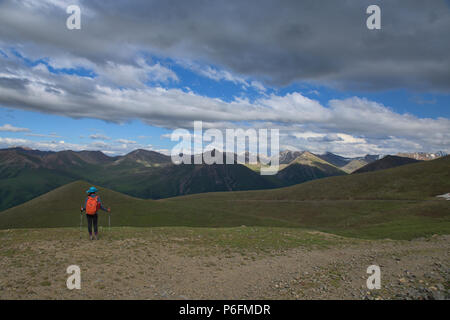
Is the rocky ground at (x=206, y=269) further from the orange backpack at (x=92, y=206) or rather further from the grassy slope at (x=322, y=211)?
the grassy slope at (x=322, y=211)

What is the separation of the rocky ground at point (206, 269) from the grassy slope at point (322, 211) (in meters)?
27.7

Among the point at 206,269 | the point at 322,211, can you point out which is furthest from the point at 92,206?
the point at 322,211

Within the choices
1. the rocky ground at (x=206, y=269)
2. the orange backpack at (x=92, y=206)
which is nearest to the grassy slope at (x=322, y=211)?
the rocky ground at (x=206, y=269)

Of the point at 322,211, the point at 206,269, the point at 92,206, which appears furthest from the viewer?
the point at 322,211

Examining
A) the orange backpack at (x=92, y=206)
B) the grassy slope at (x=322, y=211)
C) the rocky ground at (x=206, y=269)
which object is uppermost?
the orange backpack at (x=92, y=206)

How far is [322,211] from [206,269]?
88580 millimetres

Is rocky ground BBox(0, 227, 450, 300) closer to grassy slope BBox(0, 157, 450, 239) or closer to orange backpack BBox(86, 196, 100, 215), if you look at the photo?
orange backpack BBox(86, 196, 100, 215)

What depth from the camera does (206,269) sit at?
61.4ft

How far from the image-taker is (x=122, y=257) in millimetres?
19812

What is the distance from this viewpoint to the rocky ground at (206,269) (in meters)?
14.1

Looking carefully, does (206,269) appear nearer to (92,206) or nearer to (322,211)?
(92,206)

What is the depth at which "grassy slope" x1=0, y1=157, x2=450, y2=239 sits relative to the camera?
6361 cm

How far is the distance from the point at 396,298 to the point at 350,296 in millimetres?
2164

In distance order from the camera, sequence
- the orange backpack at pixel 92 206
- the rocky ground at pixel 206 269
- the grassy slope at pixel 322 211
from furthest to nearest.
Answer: the grassy slope at pixel 322 211 → the orange backpack at pixel 92 206 → the rocky ground at pixel 206 269
